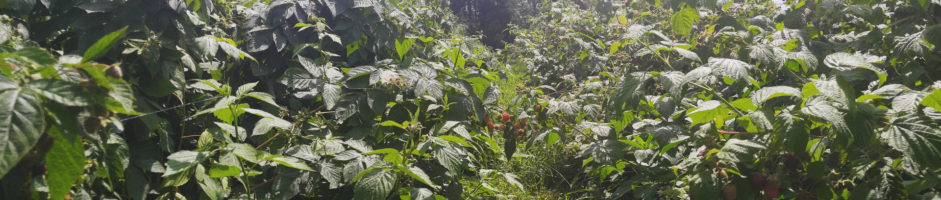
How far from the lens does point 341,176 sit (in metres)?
1.58

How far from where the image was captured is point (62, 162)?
0.68 m

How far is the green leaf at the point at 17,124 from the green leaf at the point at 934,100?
1.50 metres

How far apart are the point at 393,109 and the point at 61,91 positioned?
120 cm

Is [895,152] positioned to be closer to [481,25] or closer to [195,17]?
[195,17]

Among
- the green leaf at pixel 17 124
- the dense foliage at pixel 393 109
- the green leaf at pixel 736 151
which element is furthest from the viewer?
the green leaf at pixel 736 151

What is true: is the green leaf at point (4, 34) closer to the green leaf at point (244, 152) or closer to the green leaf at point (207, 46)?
the green leaf at point (207, 46)

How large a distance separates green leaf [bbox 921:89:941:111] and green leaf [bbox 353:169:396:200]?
3.84ft

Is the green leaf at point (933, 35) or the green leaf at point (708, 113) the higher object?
the green leaf at point (933, 35)

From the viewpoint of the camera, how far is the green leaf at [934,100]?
0.97 m

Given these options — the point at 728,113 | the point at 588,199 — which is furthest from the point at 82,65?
the point at 588,199

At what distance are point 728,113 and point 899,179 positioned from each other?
37 cm

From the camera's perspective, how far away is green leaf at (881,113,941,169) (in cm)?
95

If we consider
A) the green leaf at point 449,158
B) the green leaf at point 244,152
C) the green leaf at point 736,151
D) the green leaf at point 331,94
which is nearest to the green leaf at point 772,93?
the green leaf at point 736,151

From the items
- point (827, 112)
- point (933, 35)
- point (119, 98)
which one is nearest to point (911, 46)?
point (933, 35)
